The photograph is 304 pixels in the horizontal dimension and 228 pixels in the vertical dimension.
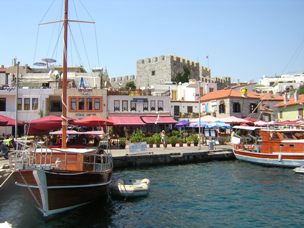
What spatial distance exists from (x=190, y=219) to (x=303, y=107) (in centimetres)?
4034

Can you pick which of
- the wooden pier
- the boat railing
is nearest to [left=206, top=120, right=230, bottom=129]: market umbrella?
the wooden pier

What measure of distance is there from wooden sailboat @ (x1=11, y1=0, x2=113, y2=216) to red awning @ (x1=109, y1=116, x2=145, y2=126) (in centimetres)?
2697

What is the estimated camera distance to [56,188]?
54.8 ft

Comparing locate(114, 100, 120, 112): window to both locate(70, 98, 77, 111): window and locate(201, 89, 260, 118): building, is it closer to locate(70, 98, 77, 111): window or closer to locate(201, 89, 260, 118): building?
locate(70, 98, 77, 111): window

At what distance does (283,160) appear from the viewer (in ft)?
107

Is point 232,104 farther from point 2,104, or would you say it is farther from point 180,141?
point 2,104

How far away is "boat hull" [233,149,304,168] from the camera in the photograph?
32.0 metres

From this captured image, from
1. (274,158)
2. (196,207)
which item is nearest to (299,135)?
(274,158)

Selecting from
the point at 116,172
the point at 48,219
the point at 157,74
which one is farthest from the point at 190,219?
the point at 157,74

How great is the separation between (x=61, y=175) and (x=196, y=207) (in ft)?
23.0

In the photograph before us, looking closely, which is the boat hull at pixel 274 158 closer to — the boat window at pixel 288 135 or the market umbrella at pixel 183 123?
the boat window at pixel 288 135

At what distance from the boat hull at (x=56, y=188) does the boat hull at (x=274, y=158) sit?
19.8 meters

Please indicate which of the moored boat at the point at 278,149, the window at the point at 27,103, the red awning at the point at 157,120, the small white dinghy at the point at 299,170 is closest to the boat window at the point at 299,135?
the moored boat at the point at 278,149

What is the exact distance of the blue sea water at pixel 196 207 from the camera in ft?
55.1
